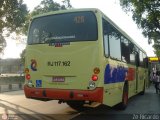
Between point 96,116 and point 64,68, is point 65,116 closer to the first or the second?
point 96,116

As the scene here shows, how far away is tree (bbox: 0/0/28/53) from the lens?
142ft

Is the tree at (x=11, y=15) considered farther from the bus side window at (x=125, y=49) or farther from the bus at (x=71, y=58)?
the bus at (x=71, y=58)

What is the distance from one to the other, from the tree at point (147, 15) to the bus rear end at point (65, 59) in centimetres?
3023

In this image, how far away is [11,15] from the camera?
44.6 metres

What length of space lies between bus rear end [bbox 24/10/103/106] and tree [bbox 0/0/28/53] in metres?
32.3

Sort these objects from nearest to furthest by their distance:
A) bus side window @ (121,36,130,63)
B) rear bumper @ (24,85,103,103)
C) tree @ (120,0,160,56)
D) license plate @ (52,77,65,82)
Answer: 1. rear bumper @ (24,85,103,103)
2. license plate @ (52,77,65,82)
3. bus side window @ (121,36,130,63)
4. tree @ (120,0,160,56)

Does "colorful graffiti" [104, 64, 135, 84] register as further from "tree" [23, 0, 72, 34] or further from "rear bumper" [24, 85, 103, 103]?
"tree" [23, 0, 72, 34]

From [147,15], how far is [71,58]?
112 feet

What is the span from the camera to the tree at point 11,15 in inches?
1702

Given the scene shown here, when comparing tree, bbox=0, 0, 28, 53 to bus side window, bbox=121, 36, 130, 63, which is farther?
tree, bbox=0, 0, 28, 53

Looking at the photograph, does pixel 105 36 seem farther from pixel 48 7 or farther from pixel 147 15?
pixel 48 7

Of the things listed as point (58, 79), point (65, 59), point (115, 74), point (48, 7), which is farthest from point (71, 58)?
point (48, 7)

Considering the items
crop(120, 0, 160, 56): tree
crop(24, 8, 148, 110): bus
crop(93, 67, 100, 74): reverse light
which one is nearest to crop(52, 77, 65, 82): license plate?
crop(24, 8, 148, 110): bus

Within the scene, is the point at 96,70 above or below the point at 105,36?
below
